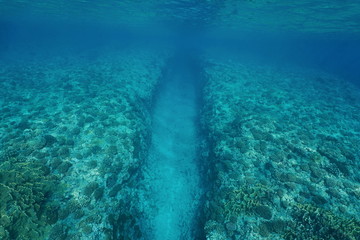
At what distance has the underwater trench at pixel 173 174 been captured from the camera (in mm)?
10070

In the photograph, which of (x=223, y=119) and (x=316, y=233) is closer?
(x=316, y=233)

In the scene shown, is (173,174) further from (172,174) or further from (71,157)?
(71,157)

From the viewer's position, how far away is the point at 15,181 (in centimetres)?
762

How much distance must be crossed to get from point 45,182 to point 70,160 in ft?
5.45

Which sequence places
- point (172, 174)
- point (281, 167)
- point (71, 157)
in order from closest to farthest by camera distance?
1. point (71, 157)
2. point (281, 167)
3. point (172, 174)

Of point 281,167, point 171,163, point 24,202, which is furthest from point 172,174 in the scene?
point 24,202

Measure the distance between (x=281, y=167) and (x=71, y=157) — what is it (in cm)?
1111

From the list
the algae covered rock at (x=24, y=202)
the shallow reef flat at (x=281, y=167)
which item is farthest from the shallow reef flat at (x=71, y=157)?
the shallow reef flat at (x=281, y=167)

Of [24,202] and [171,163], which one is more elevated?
[24,202]

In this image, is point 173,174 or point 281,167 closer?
point 281,167

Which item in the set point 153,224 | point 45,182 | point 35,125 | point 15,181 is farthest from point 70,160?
point 153,224

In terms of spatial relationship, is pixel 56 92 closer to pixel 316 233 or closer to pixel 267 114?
pixel 267 114

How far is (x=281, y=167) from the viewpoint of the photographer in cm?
1022

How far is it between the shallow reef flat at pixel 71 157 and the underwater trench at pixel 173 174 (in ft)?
4.27
